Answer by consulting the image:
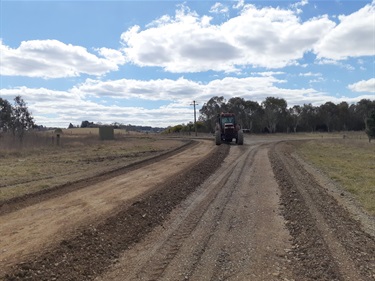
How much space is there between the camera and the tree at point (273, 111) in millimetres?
108188

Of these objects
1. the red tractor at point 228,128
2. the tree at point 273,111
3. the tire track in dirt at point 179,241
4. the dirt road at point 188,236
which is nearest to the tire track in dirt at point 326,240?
the dirt road at point 188,236

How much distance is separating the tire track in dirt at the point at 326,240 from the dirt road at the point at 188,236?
0.02 m

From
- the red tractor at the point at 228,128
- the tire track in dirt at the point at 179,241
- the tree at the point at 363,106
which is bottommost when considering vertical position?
the tire track in dirt at the point at 179,241

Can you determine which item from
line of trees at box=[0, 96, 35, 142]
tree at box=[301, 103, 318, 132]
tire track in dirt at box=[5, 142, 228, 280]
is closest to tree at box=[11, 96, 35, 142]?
line of trees at box=[0, 96, 35, 142]

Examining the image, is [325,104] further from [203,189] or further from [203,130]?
[203,189]

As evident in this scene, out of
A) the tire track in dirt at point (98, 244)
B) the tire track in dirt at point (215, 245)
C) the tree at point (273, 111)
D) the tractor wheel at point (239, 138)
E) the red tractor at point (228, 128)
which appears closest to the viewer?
the tire track in dirt at point (98, 244)

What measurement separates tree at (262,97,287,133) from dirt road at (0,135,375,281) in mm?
98498

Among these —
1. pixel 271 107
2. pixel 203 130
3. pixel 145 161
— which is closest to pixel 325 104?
pixel 271 107

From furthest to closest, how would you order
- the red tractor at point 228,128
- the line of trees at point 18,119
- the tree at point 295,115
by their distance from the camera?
the tree at point 295,115
the line of trees at point 18,119
the red tractor at point 228,128

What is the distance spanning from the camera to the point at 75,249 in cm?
611

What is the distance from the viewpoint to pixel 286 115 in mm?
113812

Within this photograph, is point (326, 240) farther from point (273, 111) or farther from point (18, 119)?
point (273, 111)

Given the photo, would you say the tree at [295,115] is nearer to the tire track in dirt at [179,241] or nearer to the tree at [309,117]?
the tree at [309,117]

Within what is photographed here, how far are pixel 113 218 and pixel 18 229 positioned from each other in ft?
6.15
